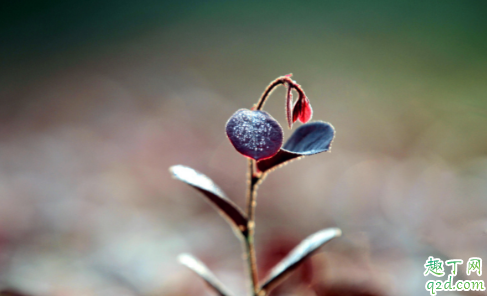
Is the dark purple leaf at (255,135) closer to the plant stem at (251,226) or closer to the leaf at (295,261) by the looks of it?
the plant stem at (251,226)

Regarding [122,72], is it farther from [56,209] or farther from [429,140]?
[429,140]

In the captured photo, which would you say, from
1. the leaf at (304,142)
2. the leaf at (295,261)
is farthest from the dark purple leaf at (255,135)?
the leaf at (295,261)

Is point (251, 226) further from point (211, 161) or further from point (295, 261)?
point (211, 161)

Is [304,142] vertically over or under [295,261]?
over

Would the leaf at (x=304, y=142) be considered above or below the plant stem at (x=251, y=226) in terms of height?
above

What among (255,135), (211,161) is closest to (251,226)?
(255,135)
